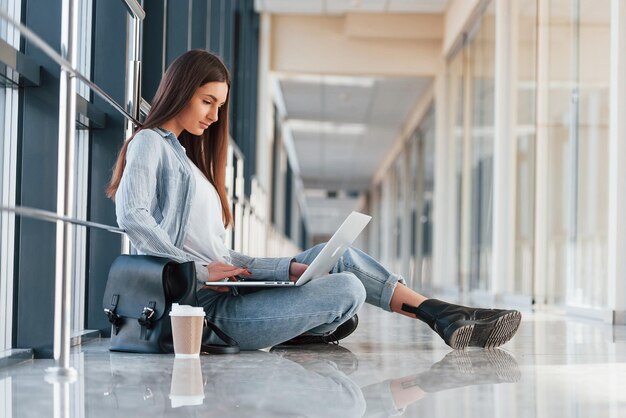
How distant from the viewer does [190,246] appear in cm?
234

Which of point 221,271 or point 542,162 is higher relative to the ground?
point 542,162

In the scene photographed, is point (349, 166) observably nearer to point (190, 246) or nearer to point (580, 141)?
point (580, 141)

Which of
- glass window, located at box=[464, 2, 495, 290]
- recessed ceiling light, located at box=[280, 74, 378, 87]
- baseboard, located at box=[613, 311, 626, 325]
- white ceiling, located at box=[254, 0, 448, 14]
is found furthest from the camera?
recessed ceiling light, located at box=[280, 74, 378, 87]

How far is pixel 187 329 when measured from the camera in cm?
210

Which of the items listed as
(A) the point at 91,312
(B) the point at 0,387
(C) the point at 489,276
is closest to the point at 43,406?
(B) the point at 0,387

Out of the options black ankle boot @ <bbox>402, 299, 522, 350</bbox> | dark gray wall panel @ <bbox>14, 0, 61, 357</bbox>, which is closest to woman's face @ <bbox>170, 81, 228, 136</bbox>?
dark gray wall panel @ <bbox>14, 0, 61, 357</bbox>

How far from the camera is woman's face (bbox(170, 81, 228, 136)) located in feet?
7.63

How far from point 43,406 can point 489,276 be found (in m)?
6.10

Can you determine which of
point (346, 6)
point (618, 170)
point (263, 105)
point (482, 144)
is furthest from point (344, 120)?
point (618, 170)

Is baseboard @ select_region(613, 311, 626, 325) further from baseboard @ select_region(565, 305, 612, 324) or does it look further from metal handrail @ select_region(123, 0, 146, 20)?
metal handrail @ select_region(123, 0, 146, 20)

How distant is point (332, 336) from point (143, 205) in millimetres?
800

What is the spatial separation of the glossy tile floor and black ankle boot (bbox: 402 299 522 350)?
45 mm

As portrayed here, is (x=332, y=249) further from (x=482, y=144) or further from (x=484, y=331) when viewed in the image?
(x=482, y=144)

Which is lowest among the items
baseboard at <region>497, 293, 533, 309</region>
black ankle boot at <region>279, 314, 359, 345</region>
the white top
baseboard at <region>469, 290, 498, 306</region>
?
baseboard at <region>469, 290, 498, 306</region>
